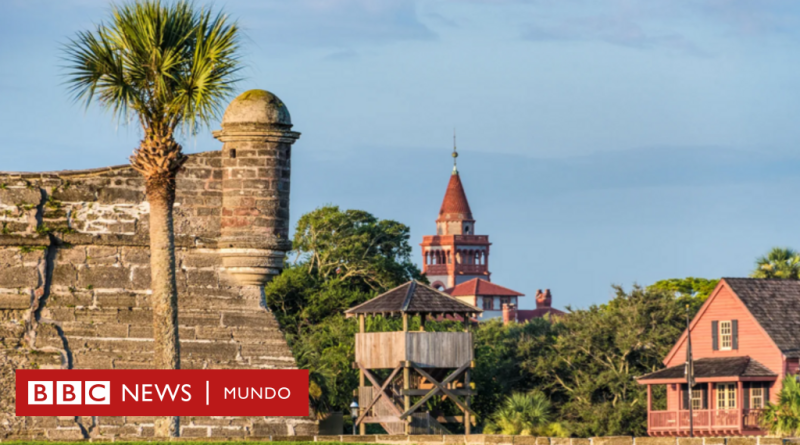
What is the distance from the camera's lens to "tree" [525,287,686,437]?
58062 millimetres

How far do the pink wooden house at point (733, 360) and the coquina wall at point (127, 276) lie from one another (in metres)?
30.6

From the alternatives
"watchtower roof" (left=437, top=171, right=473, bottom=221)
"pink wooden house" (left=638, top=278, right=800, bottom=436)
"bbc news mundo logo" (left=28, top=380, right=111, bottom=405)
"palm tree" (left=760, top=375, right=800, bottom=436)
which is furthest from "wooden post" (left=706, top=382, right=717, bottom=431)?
"watchtower roof" (left=437, top=171, right=473, bottom=221)

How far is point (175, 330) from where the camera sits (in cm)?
2281

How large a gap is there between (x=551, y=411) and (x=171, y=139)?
38.4 m

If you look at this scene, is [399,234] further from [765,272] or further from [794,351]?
[794,351]

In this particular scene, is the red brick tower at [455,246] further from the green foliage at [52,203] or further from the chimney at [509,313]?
the green foliage at [52,203]

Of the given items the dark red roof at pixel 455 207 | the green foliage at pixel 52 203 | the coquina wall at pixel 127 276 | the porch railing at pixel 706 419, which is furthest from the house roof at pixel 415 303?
the dark red roof at pixel 455 207

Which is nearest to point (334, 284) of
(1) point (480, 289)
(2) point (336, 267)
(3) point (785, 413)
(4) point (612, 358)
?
(2) point (336, 267)

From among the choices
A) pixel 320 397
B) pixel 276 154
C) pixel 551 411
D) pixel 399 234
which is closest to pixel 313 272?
pixel 399 234

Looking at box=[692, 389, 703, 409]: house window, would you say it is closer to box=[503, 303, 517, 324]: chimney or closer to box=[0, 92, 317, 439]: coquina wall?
box=[0, 92, 317, 439]: coquina wall

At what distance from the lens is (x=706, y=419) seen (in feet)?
176

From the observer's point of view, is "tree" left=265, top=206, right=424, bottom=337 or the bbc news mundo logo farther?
"tree" left=265, top=206, right=424, bottom=337

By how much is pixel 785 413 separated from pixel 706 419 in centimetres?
654

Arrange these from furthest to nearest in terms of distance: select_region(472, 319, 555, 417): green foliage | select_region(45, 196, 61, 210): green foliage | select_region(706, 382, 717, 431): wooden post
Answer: select_region(472, 319, 555, 417): green foliage < select_region(706, 382, 717, 431): wooden post < select_region(45, 196, 61, 210): green foliage
